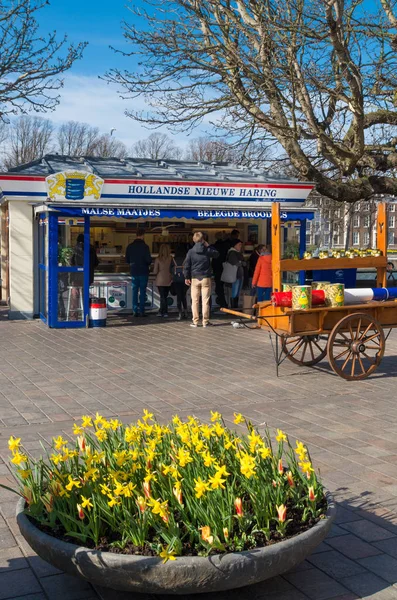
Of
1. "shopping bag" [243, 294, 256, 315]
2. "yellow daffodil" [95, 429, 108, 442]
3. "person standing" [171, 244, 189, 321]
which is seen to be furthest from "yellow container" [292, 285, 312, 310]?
"person standing" [171, 244, 189, 321]

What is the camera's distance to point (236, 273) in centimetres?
1681

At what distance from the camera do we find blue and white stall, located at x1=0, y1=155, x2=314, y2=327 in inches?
575

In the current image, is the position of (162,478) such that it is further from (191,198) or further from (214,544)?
(191,198)

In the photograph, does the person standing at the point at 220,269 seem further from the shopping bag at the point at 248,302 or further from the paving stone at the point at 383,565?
the paving stone at the point at 383,565

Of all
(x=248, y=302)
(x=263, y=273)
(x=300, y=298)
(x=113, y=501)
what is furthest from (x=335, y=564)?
(x=248, y=302)

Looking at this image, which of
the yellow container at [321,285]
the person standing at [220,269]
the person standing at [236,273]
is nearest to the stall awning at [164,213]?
the person standing at [236,273]

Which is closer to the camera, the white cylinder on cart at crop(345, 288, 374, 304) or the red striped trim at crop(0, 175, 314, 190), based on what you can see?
the white cylinder on cart at crop(345, 288, 374, 304)

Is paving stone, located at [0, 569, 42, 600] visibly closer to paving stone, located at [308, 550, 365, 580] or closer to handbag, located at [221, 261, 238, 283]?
paving stone, located at [308, 550, 365, 580]

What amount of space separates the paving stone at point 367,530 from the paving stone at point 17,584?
190cm

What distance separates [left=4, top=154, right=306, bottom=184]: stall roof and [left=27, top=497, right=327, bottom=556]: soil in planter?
40.8ft

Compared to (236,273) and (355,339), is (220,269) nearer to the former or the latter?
(236,273)

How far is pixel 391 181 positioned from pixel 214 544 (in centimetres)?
1445

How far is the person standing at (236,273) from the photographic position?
656 inches

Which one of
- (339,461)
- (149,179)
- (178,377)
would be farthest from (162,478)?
(149,179)
